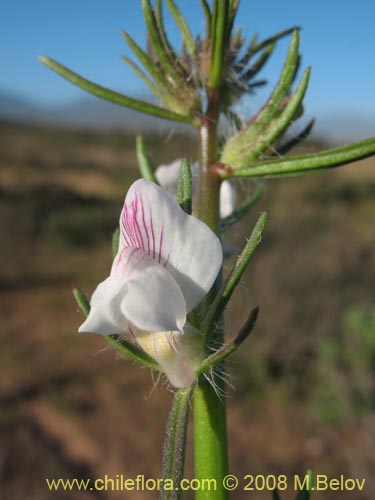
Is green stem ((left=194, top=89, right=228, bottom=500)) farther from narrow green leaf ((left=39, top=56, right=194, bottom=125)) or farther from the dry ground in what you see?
the dry ground

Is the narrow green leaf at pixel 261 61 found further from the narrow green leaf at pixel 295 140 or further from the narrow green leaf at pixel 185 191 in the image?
the narrow green leaf at pixel 185 191

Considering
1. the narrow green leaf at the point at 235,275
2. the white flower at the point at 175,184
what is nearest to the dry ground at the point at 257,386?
the white flower at the point at 175,184

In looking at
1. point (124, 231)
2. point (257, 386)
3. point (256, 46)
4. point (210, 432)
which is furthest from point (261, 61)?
point (257, 386)

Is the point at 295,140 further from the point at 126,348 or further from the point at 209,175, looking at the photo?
the point at 126,348

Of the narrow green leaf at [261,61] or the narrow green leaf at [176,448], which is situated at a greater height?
the narrow green leaf at [261,61]

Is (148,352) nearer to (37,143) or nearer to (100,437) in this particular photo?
(100,437)

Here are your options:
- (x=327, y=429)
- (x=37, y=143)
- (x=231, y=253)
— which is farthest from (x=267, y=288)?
(x=37, y=143)

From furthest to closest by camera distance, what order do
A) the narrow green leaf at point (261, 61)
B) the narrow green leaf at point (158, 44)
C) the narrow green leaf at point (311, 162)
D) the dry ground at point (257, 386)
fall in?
1. the dry ground at point (257, 386)
2. the narrow green leaf at point (261, 61)
3. the narrow green leaf at point (158, 44)
4. the narrow green leaf at point (311, 162)
